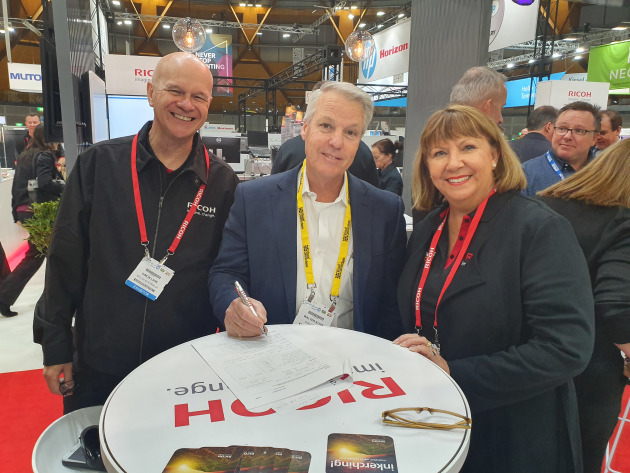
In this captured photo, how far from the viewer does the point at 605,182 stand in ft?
5.08

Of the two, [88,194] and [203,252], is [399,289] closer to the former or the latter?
[203,252]

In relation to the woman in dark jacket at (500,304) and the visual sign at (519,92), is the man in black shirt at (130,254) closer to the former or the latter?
the woman in dark jacket at (500,304)

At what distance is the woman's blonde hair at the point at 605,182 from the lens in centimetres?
151

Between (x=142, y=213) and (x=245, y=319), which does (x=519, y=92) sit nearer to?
(x=142, y=213)

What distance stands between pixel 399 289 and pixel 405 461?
2.54ft

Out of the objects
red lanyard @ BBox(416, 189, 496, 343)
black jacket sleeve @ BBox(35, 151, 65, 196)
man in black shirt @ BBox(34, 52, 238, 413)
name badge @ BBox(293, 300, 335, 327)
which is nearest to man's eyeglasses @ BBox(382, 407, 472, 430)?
red lanyard @ BBox(416, 189, 496, 343)

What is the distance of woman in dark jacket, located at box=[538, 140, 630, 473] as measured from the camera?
141 cm

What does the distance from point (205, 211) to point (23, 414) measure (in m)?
2.09

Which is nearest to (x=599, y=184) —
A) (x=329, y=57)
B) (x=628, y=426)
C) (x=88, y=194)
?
(x=88, y=194)

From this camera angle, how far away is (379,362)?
1.20 metres

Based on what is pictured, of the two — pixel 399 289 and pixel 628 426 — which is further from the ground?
pixel 399 289

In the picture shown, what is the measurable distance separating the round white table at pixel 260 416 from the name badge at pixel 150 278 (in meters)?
0.41

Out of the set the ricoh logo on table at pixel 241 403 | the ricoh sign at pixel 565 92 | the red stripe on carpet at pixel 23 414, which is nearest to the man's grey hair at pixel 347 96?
the ricoh logo on table at pixel 241 403

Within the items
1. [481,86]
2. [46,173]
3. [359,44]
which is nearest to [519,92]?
[359,44]
